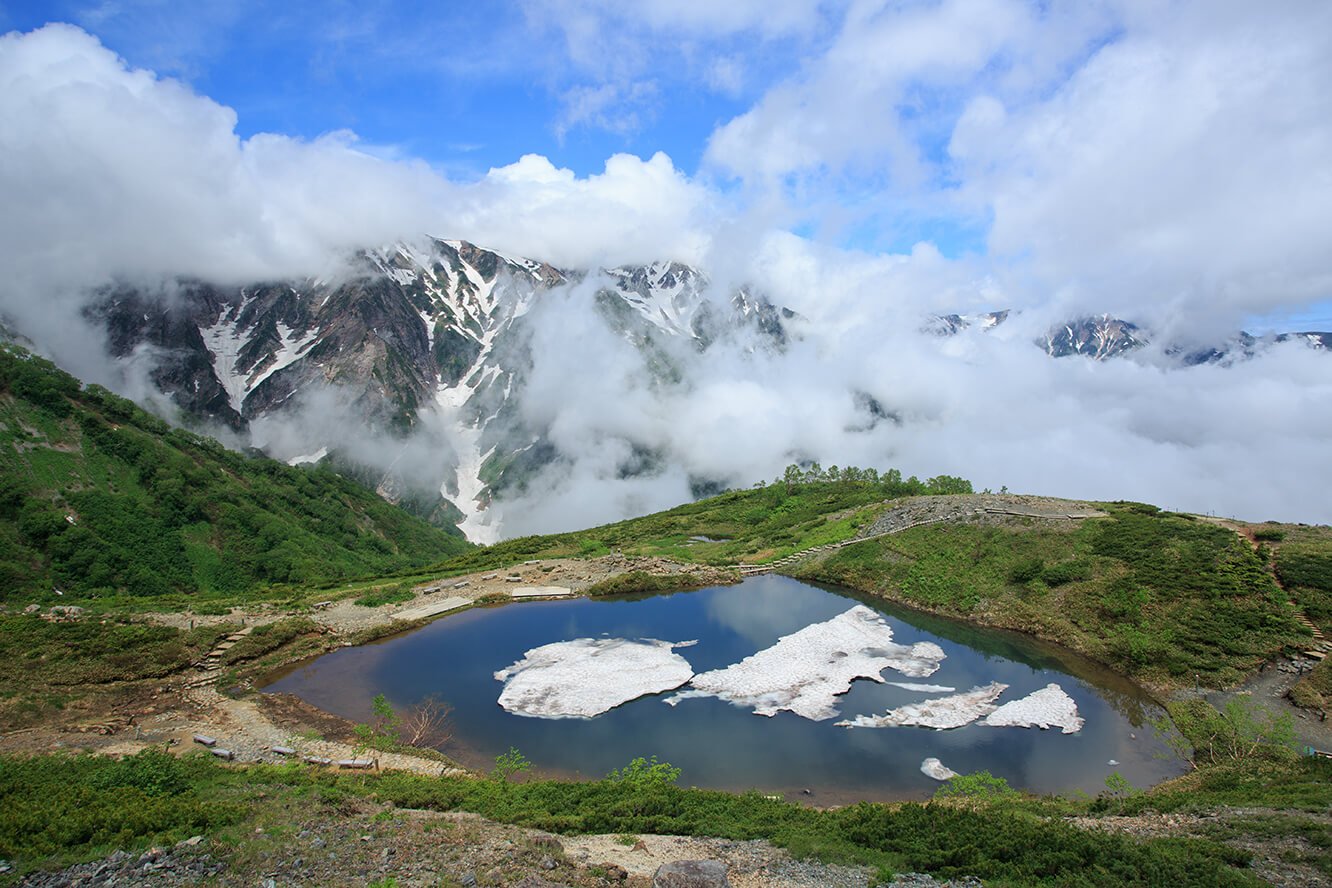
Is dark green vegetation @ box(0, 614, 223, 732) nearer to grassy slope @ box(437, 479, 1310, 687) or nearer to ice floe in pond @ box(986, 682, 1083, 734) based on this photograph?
grassy slope @ box(437, 479, 1310, 687)

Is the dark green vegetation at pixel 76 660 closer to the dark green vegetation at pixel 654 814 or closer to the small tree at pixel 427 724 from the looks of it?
the dark green vegetation at pixel 654 814

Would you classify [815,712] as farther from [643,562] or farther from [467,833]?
[643,562]

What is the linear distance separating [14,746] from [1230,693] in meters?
66.8

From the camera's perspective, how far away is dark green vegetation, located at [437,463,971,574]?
7469 centimetres

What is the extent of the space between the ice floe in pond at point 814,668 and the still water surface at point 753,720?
100 cm

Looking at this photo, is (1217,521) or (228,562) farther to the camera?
(228,562)

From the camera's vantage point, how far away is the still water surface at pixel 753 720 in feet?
93.1

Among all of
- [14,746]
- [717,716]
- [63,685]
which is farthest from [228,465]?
[717,716]

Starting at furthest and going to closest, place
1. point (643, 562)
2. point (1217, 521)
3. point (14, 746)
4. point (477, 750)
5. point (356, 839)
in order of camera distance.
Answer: point (643, 562), point (1217, 521), point (477, 750), point (14, 746), point (356, 839)

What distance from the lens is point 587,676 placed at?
125 ft

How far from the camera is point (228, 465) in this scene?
4208 inches

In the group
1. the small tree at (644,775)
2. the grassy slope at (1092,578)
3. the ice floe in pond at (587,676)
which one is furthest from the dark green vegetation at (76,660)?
the grassy slope at (1092,578)

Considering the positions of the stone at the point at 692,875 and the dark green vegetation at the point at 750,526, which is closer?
the stone at the point at 692,875

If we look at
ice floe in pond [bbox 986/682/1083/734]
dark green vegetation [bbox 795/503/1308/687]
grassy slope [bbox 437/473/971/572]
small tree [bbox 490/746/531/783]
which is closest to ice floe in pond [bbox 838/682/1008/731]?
ice floe in pond [bbox 986/682/1083/734]
